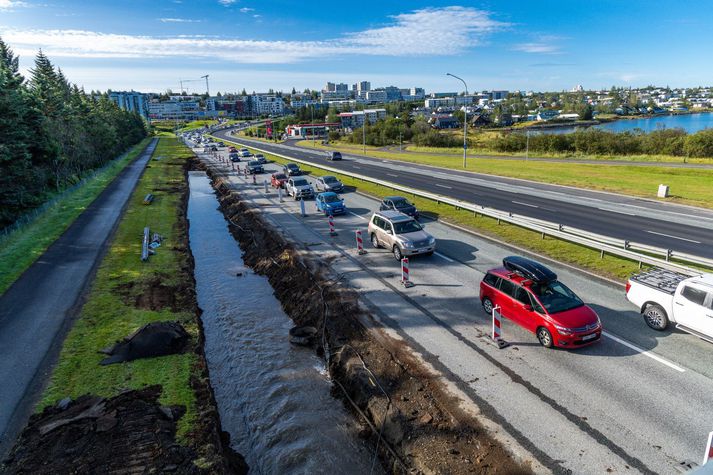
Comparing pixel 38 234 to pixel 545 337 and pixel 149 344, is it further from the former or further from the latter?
pixel 545 337

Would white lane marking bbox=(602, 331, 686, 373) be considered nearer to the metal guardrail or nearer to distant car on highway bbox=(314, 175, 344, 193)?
the metal guardrail

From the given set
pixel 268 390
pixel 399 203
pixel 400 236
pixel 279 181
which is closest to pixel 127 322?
pixel 268 390

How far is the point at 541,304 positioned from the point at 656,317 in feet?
11.7

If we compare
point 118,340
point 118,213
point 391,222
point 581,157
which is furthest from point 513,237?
point 581,157

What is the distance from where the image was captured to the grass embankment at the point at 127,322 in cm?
1084

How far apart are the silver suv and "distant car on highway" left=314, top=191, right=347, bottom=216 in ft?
25.2

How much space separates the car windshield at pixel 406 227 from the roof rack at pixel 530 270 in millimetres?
6525

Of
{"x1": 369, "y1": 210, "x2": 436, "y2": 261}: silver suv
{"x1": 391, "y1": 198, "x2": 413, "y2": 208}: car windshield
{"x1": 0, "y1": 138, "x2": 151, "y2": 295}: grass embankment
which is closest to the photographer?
{"x1": 369, "y1": 210, "x2": 436, "y2": 261}: silver suv

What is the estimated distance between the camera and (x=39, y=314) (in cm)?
1481

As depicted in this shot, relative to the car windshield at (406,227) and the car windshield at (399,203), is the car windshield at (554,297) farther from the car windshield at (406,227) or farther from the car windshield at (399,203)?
the car windshield at (399,203)

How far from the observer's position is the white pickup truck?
1119 centimetres

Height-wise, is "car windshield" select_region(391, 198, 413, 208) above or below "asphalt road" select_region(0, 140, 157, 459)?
above

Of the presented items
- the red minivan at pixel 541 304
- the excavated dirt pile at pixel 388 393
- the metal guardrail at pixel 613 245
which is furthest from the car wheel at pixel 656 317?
the excavated dirt pile at pixel 388 393

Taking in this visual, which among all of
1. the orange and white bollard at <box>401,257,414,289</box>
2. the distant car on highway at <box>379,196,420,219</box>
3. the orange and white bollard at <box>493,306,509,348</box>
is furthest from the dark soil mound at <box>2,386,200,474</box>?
the distant car on highway at <box>379,196,420,219</box>
